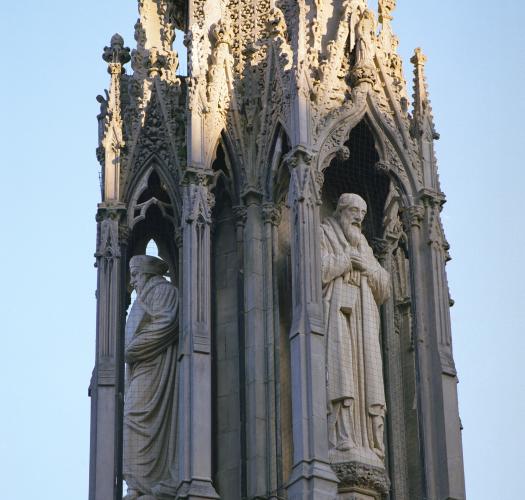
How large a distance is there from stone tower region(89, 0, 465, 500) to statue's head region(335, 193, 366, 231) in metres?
0.03

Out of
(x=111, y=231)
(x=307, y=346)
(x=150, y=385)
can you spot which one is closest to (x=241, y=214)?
(x=111, y=231)

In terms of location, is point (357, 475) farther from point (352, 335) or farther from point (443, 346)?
point (443, 346)

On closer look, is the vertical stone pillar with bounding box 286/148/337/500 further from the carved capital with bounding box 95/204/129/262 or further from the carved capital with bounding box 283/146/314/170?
the carved capital with bounding box 95/204/129/262

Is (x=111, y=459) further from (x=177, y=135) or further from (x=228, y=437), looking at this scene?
(x=177, y=135)

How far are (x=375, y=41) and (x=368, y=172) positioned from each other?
186 centimetres

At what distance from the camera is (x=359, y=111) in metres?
32.8

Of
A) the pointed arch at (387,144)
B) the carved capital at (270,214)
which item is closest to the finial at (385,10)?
the pointed arch at (387,144)

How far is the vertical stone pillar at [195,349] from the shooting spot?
30344 mm

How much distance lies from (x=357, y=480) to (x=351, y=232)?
3.84 m

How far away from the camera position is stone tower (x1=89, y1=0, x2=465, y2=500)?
30984 mm

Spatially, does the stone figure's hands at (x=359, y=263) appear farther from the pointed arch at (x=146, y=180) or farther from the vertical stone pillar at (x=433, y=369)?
the pointed arch at (x=146, y=180)

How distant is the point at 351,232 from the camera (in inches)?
1282

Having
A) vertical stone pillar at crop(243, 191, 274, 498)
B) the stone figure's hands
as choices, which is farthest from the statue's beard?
vertical stone pillar at crop(243, 191, 274, 498)

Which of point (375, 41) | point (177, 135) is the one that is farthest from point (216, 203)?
point (375, 41)
